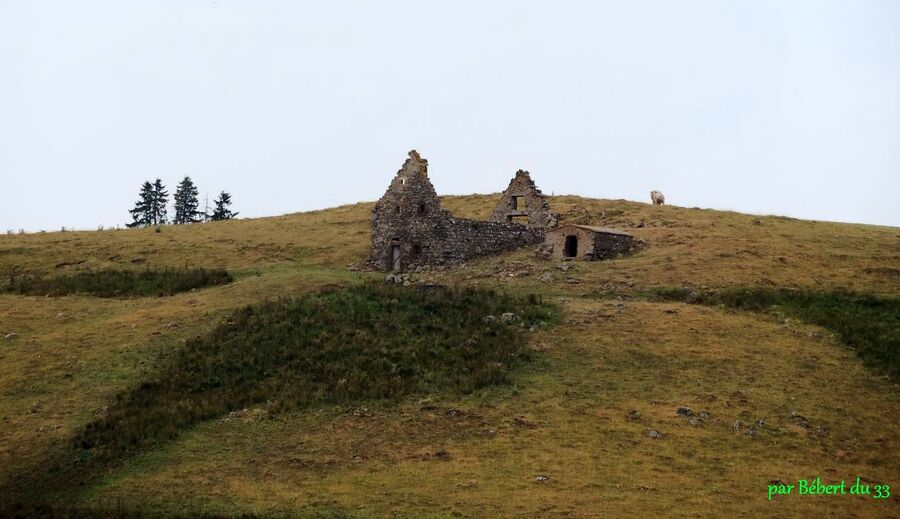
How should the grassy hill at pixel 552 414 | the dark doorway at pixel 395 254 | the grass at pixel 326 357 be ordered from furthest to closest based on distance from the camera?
1. the dark doorway at pixel 395 254
2. the grass at pixel 326 357
3. the grassy hill at pixel 552 414

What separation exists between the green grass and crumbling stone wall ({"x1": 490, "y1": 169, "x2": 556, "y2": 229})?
15.3m

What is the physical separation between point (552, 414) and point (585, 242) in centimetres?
2091

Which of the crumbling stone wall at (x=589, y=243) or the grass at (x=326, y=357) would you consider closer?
the grass at (x=326, y=357)

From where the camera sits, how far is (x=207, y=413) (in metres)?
30.8

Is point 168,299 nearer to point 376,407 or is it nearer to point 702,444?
point 376,407

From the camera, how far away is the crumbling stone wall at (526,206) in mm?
56125

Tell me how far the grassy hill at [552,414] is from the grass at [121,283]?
4.71 feet

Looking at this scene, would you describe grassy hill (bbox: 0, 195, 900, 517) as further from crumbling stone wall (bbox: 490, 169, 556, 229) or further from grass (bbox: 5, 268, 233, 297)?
crumbling stone wall (bbox: 490, 169, 556, 229)

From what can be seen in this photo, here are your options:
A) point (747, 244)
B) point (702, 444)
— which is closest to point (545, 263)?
point (747, 244)

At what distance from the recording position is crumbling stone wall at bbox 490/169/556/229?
5612cm

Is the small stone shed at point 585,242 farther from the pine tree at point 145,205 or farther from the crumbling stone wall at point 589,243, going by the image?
the pine tree at point 145,205

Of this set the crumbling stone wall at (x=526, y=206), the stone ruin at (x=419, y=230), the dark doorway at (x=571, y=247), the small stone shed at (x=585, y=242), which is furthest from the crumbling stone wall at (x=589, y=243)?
the crumbling stone wall at (x=526, y=206)

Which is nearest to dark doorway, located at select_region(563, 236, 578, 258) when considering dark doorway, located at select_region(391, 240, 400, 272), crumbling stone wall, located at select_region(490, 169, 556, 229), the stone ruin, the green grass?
the stone ruin

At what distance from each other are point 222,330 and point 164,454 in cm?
958
